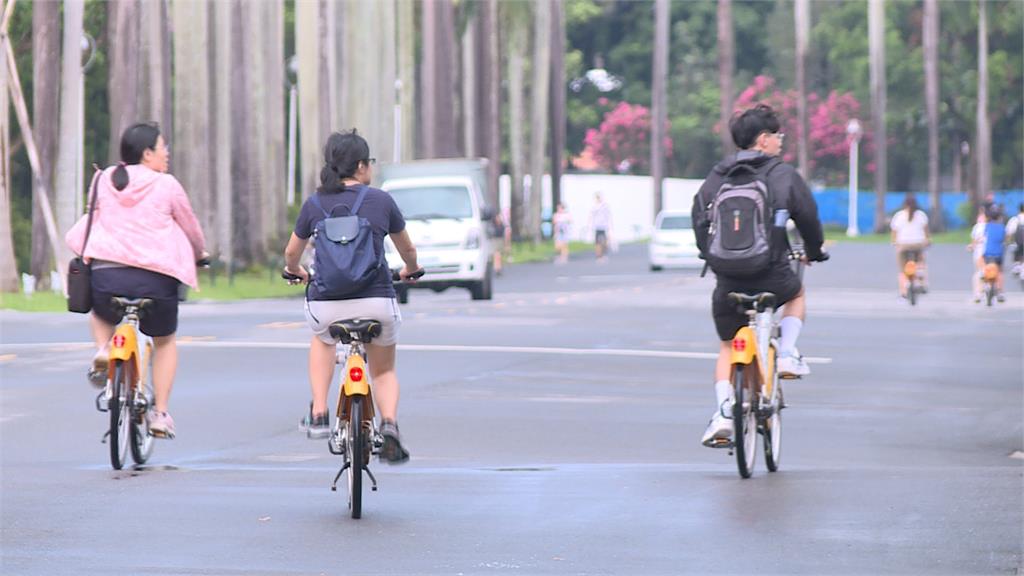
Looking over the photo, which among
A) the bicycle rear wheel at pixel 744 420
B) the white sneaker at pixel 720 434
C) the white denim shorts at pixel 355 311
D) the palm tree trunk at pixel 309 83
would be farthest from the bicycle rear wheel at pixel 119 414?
the palm tree trunk at pixel 309 83

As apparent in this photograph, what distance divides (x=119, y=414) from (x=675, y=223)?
4068cm

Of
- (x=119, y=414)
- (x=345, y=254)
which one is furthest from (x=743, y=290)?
(x=119, y=414)

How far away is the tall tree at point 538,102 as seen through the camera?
7181 centimetres

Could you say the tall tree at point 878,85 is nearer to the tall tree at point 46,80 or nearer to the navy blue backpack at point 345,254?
the tall tree at point 46,80

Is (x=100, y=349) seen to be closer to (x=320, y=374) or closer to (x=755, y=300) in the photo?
(x=320, y=374)

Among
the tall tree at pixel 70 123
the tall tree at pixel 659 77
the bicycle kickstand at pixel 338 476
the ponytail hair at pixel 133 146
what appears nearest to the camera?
the bicycle kickstand at pixel 338 476

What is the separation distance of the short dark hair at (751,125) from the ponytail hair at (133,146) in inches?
122

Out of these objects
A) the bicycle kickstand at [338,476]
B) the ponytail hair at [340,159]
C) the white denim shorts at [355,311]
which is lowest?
the bicycle kickstand at [338,476]

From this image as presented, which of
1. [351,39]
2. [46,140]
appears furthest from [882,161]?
[46,140]

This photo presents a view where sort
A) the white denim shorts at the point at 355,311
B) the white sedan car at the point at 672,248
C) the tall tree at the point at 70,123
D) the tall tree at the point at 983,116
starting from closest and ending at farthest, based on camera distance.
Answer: the white denim shorts at the point at 355,311 < the tall tree at the point at 70,123 < the white sedan car at the point at 672,248 < the tall tree at the point at 983,116

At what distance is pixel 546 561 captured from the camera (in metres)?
8.91

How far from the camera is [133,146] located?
12.2 meters

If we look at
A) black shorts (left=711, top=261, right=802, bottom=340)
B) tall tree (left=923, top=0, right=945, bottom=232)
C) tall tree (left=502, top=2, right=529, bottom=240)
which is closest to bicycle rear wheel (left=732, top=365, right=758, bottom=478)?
black shorts (left=711, top=261, right=802, bottom=340)

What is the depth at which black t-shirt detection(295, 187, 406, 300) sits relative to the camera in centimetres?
1045
